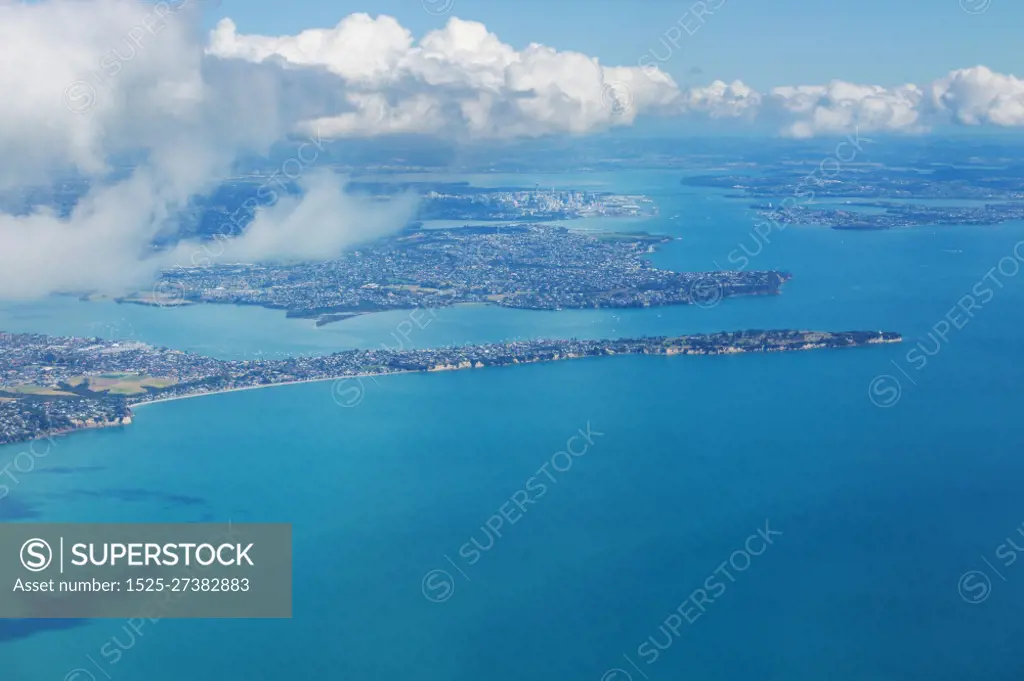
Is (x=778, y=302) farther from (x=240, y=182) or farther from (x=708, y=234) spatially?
(x=240, y=182)

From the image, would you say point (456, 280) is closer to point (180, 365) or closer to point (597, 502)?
point (180, 365)

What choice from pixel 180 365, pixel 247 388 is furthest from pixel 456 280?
pixel 247 388

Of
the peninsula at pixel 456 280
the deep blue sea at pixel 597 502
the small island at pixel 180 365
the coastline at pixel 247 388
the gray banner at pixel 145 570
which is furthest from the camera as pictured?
the peninsula at pixel 456 280

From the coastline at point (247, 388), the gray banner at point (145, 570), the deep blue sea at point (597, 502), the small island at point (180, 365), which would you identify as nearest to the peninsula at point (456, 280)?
the deep blue sea at point (597, 502)

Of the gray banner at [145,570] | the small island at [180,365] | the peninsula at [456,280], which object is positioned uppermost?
the peninsula at [456,280]

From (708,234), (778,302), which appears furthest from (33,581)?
(708,234)

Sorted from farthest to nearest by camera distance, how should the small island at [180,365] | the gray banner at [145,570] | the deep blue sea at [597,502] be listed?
the small island at [180,365] → the gray banner at [145,570] → the deep blue sea at [597,502]

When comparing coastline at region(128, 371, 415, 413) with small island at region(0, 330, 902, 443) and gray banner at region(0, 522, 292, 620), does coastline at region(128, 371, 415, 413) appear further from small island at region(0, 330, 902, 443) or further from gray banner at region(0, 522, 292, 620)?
gray banner at region(0, 522, 292, 620)

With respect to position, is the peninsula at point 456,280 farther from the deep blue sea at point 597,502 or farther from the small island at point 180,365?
the small island at point 180,365
